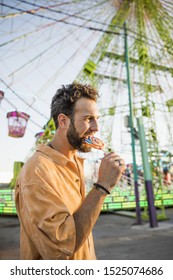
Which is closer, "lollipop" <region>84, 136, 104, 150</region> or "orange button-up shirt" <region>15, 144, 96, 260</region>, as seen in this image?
"orange button-up shirt" <region>15, 144, 96, 260</region>

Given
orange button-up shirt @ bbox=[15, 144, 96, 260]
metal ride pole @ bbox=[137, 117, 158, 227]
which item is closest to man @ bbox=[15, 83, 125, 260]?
orange button-up shirt @ bbox=[15, 144, 96, 260]

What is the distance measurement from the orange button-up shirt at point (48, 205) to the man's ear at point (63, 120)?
0.07 m

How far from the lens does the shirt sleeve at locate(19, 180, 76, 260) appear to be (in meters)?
0.48

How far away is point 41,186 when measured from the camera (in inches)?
19.7

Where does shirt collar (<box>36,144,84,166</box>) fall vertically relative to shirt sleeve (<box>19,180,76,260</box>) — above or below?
above

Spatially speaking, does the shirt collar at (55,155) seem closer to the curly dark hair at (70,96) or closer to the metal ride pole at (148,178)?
the curly dark hair at (70,96)

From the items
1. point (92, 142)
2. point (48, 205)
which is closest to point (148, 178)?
point (92, 142)

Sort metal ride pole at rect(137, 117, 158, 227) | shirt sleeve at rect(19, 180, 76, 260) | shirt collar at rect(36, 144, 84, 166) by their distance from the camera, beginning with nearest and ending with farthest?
shirt sleeve at rect(19, 180, 76, 260)
shirt collar at rect(36, 144, 84, 166)
metal ride pole at rect(137, 117, 158, 227)

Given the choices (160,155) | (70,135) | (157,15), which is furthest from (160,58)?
(70,135)

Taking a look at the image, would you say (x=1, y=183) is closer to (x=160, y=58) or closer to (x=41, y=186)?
(x=41, y=186)

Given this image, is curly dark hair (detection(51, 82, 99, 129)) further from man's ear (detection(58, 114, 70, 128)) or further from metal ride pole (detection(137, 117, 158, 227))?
metal ride pole (detection(137, 117, 158, 227))

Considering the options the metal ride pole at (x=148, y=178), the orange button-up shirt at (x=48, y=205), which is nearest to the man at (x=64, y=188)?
the orange button-up shirt at (x=48, y=205)

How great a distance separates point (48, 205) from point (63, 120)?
0.22 m

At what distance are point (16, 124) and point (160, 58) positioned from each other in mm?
2332
